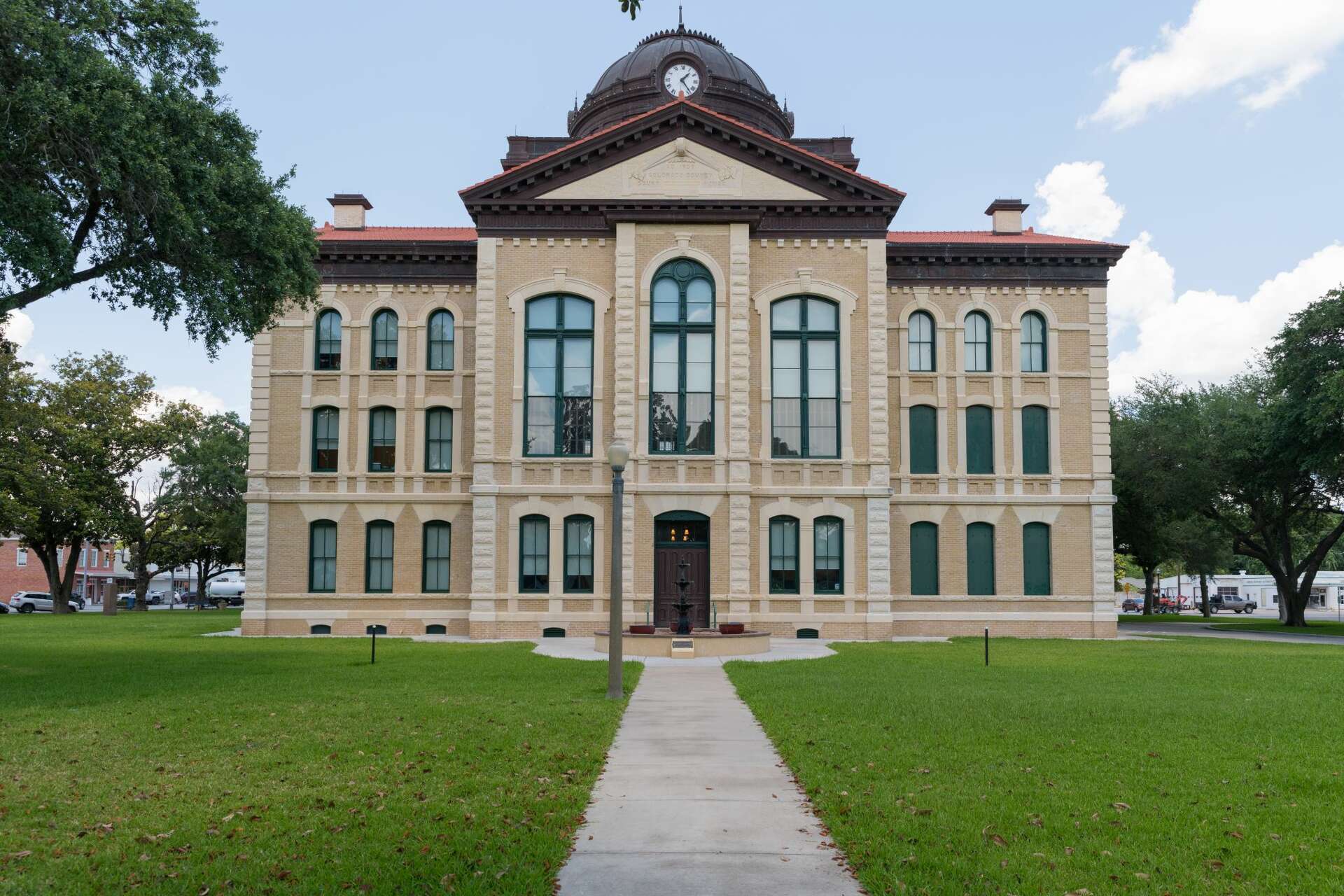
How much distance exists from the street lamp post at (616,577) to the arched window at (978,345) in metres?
18.7

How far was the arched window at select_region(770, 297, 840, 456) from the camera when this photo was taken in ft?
99.3

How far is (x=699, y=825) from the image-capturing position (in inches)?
329

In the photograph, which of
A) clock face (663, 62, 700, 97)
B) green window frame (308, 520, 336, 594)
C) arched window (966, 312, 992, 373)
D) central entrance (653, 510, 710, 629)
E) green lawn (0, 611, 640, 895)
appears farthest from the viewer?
clock face (663, 62, 700, 97)

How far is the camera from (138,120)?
56.0 feet

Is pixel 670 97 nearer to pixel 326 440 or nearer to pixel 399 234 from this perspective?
pixel 399 234

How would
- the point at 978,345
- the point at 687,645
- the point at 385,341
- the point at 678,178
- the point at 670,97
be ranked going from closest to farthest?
the point at 687,645 → the point at 678,178 → the point at 385,341 → the point at 978,345 → the point at 670,97

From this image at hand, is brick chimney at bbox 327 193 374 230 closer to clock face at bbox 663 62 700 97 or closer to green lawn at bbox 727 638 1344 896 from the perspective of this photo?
clock face at bbox 663 62 700 97

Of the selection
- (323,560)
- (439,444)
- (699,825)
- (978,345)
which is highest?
(978,345)

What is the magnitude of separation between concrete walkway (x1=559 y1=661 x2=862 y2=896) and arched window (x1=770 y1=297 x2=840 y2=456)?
683 inches

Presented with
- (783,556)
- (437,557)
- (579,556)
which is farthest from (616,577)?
(437,557)

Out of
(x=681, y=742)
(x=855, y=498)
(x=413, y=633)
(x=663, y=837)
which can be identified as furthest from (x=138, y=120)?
(x=855, y=498)

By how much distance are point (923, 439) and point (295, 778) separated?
83.9 ft

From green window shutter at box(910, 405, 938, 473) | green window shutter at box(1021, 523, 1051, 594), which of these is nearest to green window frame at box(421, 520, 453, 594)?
green window shutter at box(910, 405, 938, 473)

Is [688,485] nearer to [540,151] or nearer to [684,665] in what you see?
[684,665]
